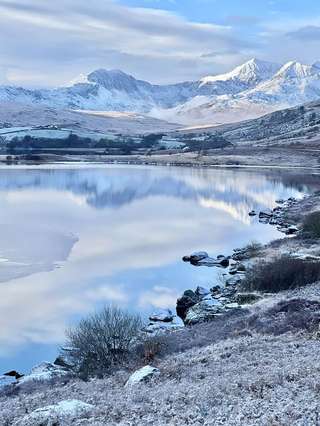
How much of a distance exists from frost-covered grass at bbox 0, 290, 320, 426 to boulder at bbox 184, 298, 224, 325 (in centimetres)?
268

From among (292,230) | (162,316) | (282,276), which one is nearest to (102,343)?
(162,316)

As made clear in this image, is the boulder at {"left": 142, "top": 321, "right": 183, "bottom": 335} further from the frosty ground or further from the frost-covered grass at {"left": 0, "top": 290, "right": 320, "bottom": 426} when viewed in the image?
the frost-covered grass at {"left": 0, "top": 290, "right": 320, "bottom": 426}

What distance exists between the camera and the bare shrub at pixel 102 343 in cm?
1778

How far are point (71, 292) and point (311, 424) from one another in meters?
19.1

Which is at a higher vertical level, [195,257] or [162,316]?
[162,316]

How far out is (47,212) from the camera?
55875mm

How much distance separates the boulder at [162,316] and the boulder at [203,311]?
2.06 ft

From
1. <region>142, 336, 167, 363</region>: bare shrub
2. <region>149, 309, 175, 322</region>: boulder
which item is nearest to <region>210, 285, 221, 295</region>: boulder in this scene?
<region>149, 309, 175, 322</region>: boulder

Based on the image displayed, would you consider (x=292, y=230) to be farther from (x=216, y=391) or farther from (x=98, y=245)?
(x=216, y=391)

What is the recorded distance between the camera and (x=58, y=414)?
12031 mm

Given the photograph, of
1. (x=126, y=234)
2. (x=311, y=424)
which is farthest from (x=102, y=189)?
(x=311, y=424)

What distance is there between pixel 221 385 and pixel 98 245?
2787cm

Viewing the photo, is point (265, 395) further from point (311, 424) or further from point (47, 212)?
point (47, 212)

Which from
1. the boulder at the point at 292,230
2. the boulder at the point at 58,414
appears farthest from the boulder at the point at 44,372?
the boulder at the point at 292,230
